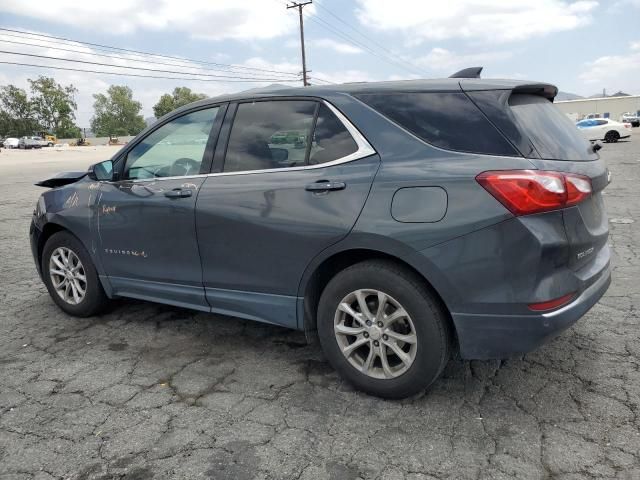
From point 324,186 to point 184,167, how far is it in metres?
1.20

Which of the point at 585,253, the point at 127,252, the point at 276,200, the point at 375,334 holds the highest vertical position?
the point at 276,200

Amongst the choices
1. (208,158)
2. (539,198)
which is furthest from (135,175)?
→ (539,198)

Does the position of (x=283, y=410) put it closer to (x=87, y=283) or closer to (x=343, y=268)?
(x=343, y=268)

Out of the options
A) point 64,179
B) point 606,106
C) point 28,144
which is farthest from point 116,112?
point 64,179

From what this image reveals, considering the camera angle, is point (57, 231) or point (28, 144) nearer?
point (57, 231)

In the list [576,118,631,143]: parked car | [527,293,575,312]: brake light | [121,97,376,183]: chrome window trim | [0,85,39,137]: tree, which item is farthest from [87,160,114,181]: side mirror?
[0,85,39,137]: tree

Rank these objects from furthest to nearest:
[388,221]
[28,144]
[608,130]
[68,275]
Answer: [28,144] → [608,130] → [68,275] → [388,221]

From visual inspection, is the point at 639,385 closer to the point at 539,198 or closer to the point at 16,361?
the point at 539,198

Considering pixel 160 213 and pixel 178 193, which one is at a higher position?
pixel 178 193

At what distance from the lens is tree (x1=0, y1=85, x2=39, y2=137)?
287ft

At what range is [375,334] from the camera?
278cm

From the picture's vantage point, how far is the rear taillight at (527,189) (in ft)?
7.77

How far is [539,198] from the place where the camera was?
2379mm

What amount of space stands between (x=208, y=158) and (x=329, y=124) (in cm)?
90
